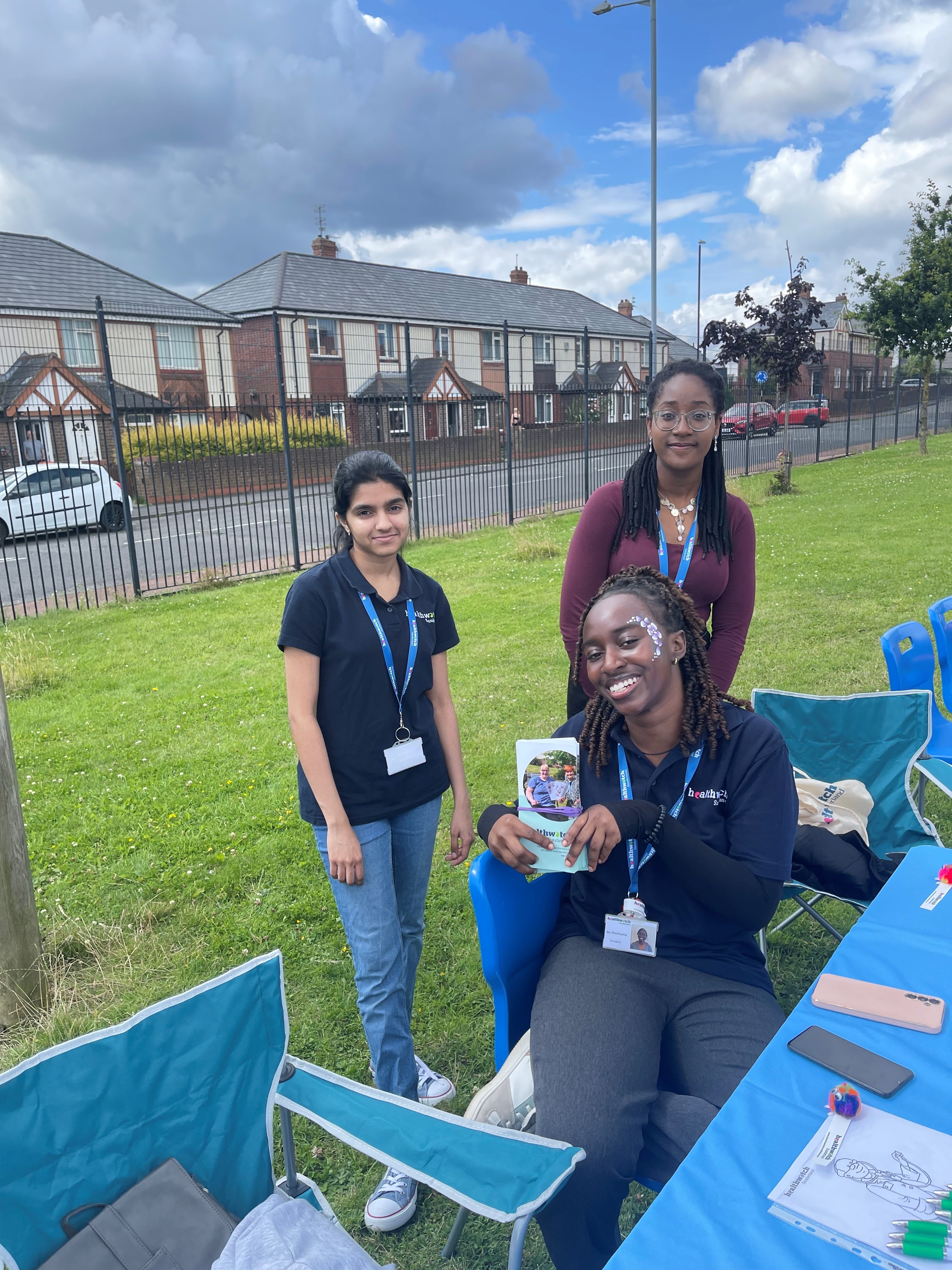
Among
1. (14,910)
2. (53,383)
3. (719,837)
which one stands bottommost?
(14,910)

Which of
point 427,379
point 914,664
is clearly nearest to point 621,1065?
point 914,664

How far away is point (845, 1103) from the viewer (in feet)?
4.74

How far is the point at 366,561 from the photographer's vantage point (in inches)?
94.3

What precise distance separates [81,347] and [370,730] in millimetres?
18022

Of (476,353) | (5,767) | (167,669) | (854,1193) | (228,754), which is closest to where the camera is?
(854,1193)

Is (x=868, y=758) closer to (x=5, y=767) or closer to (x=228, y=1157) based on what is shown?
(x=228, y=1157)

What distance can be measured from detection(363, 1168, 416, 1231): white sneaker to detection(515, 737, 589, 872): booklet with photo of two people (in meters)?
1.03

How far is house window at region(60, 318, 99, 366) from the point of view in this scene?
52.6 feet

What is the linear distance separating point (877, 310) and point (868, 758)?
820 inches

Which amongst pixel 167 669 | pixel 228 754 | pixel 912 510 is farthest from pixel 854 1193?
pixel 912 510

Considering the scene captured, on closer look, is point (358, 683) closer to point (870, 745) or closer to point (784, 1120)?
point (784, 1120)

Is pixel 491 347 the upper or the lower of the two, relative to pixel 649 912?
upper

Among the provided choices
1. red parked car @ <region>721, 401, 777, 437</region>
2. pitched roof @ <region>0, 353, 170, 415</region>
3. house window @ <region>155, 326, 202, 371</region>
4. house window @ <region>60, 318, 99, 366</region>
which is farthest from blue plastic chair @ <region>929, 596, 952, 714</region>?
red parked car @ <region>721, 401, 777, 437</region>

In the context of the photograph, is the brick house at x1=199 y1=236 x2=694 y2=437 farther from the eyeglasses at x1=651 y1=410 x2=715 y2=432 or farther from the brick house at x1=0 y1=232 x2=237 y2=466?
the eyeglasses at x1=651 y1=410 x2=715 y2=432
